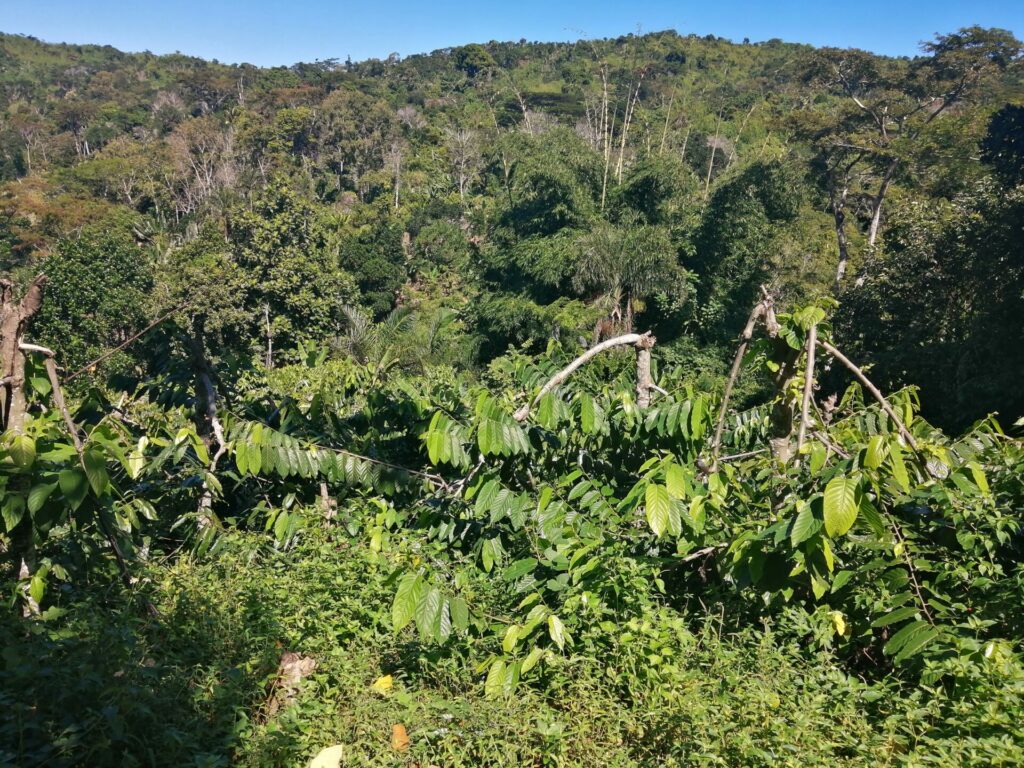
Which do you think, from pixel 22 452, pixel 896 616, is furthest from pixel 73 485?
pixel 896 616

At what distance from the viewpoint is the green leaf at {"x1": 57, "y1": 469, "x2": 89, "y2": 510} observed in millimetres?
2068

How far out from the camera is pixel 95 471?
209 centimetres

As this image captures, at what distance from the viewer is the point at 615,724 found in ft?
6.69

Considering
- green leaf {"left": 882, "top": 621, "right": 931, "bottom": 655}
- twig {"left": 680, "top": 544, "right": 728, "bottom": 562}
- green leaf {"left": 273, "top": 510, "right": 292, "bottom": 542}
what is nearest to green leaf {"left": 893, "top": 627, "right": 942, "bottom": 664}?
green leaf {"left": 882, "top": 621, "right": 931, "bottom": 655}

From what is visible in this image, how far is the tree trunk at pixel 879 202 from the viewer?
1897 cm

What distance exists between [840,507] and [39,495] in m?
2.04

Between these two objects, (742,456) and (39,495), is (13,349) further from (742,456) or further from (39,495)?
(742,456)

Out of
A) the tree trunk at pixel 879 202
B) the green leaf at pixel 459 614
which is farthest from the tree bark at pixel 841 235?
the green leaf at pixel 459 614

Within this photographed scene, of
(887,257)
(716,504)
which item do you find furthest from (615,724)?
(887,257)

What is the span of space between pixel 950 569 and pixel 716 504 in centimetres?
69

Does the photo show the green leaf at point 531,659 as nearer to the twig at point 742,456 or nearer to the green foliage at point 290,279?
the twig at point 742,456

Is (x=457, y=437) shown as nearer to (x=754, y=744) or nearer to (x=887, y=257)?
(x=754, y=744)

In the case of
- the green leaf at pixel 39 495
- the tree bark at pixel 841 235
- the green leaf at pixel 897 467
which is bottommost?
the green leaf at pixel 39 495

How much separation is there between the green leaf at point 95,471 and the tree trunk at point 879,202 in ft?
64.4
